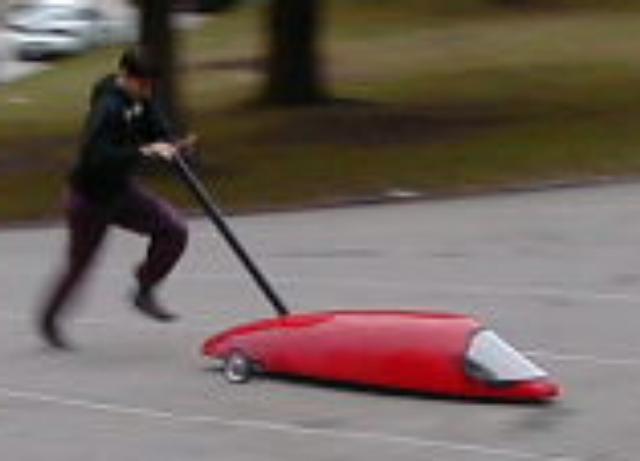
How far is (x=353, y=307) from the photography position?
50.5ft

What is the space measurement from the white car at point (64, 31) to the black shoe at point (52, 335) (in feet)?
126

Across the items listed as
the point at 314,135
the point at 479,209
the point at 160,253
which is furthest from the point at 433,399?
the point at 314,135

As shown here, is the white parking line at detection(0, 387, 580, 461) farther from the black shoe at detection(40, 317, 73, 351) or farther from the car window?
the black shoe at detection(40, 317, 73, 351)

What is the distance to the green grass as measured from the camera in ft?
77.7

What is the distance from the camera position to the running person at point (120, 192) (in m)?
12.8

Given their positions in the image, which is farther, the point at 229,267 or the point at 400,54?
the point at 400,54

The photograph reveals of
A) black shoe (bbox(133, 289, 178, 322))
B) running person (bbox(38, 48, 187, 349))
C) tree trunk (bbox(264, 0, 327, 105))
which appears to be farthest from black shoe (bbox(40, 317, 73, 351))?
tree trunk (bbox(264, 0, 327, 105))

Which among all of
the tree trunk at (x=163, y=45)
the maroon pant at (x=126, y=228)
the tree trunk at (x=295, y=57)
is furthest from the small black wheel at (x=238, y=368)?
the tree trunk at (x=295, y=57)

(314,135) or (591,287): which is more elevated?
(591,287)

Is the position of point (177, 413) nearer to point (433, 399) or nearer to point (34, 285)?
point (433, 399)

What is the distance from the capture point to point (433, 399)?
38.0 feet

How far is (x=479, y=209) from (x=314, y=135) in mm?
6753

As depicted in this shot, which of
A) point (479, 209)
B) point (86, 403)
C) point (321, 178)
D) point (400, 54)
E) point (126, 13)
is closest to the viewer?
point (86, 403)

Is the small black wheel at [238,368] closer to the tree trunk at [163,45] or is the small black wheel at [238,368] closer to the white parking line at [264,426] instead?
the white parking line at [264,426]
